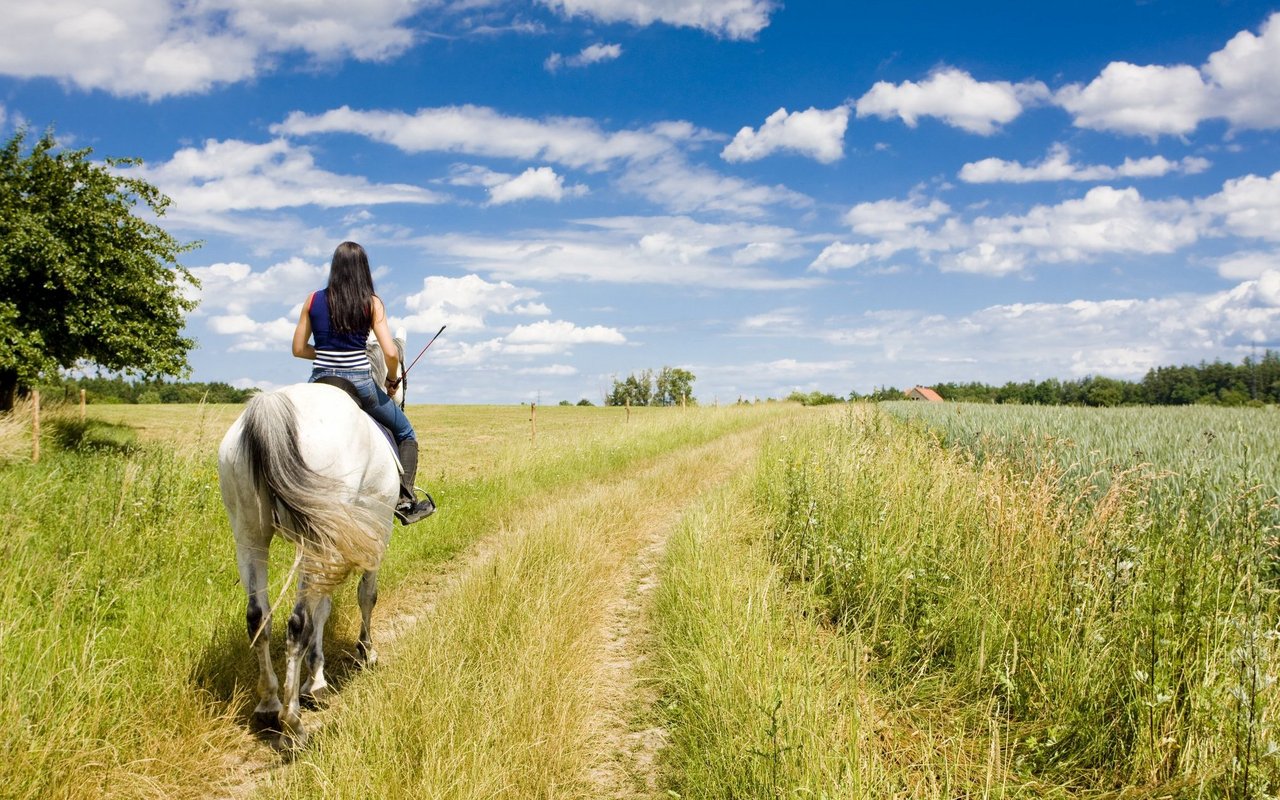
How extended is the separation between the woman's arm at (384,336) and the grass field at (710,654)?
1890mm

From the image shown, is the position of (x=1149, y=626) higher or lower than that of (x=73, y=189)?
lower

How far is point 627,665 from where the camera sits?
469cm

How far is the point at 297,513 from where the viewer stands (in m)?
3.77

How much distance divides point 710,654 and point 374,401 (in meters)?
2.98

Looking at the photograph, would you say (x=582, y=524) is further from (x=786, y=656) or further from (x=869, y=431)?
(x=869, y=431)

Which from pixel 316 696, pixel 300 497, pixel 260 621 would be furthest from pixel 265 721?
pixel 300 497

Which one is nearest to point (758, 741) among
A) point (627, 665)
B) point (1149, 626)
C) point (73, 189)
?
point (627, 665)

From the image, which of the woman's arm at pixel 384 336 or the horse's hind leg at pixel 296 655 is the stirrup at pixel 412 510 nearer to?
the woman's arm at pixel 384 336

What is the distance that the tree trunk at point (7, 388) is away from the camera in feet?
55.5

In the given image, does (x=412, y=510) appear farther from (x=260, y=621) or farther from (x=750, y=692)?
(x=750, y=692)

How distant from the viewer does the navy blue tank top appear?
4.69 m

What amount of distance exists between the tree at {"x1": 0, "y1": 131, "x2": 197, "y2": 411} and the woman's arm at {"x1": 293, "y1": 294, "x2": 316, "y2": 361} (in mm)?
15963

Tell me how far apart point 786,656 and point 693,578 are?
1.53 metres

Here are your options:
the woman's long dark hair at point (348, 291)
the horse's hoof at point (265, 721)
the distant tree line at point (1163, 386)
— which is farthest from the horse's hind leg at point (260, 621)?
the distant tree line at point (1163, 386)
